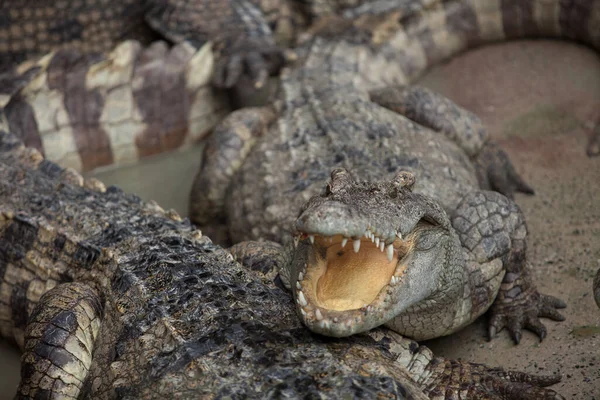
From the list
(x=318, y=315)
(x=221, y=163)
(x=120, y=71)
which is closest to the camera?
(x=318, y=315)

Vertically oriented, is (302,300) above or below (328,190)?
below

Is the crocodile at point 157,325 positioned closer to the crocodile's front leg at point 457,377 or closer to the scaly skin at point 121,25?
the crocodile's front leg at point 457,377

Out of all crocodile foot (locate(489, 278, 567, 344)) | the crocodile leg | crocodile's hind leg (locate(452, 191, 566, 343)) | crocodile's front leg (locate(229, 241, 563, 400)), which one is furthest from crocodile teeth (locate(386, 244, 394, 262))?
the crocodile leg

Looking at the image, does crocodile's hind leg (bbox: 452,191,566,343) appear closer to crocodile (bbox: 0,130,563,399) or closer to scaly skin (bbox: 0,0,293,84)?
crocodile (bbox: 0,130,563,399)

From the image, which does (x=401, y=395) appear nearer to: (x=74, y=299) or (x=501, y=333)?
(x=501, y=333)

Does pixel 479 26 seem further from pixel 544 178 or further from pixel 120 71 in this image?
pixel 120 71

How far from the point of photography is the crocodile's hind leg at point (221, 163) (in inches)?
164

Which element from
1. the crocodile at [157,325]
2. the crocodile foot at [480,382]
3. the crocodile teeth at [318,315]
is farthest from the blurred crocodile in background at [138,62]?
the crocodile teeth at [318,315]

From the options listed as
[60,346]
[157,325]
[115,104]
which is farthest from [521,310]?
[115,104]

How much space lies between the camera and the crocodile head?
2.40 meters

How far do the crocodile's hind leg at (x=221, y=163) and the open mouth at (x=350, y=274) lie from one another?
5.25ft

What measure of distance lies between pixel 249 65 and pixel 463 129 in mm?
1416

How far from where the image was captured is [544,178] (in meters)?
4.21

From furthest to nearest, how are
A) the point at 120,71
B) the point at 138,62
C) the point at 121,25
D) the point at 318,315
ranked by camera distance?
the point at 121,25
the point at 138,62
the point at 120,71
the point at 318,315
